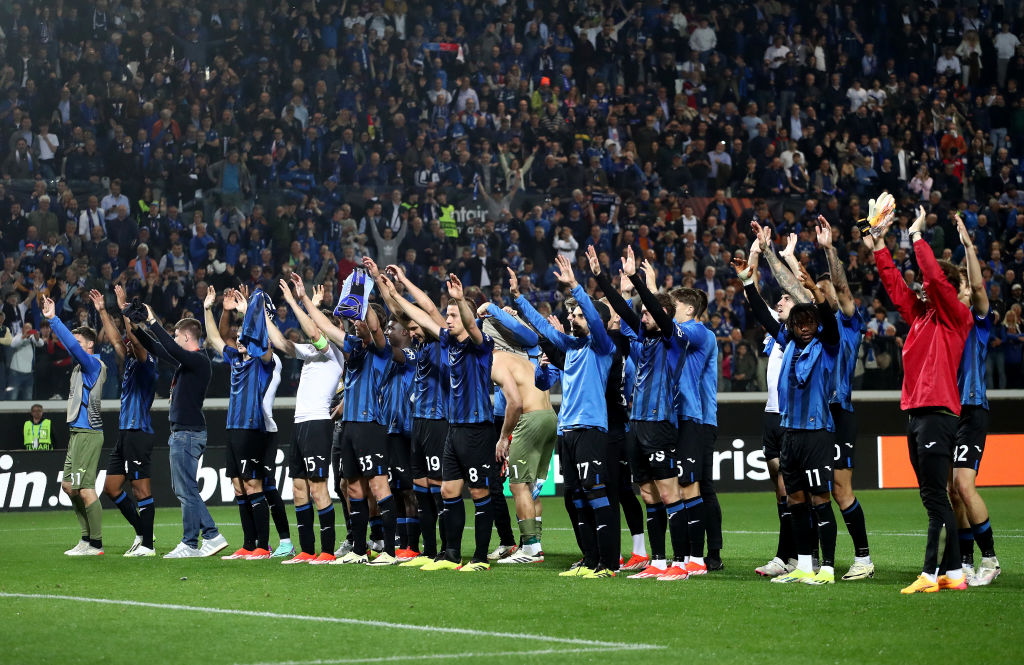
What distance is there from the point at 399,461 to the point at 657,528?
2671mm

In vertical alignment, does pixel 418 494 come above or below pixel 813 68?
below

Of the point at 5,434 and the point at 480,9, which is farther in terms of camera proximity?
the point at 480,9

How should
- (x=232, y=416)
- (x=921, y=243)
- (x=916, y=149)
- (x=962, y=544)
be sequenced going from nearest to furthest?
(x=921, y=243), (x=962, y=544), (x=232, y=416), (x=916, y=149)

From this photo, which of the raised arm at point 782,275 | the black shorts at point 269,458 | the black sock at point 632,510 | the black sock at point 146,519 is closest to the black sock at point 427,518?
A: the black shorts at point 269,458

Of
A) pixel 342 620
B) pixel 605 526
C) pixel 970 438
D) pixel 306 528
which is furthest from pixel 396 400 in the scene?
pixel 970 438

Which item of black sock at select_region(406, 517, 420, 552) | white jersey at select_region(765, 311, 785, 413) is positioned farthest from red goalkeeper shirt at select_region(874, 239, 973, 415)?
black sock at select_region(406, 517, 420, 552)

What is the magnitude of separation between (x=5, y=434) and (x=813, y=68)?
18.6m

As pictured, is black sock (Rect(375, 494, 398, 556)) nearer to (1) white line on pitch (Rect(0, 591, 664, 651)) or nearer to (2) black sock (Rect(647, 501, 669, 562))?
(2) black sock (Rect(647, 501, 669, 562))

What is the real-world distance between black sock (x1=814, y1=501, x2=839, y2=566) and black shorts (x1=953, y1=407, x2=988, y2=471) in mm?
944

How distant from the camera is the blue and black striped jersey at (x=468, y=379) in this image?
10602mm

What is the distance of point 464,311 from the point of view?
1041cm

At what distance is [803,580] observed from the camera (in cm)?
941

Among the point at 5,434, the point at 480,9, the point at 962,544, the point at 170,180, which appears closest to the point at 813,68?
the point at 480,9

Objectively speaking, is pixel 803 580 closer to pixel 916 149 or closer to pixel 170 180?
pixel 170 180
